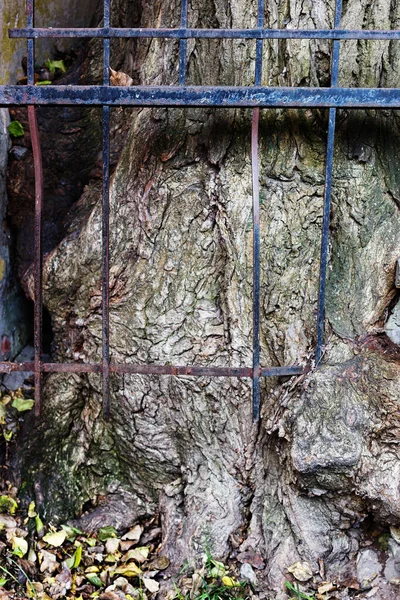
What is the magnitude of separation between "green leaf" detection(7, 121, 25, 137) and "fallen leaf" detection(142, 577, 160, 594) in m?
1.66

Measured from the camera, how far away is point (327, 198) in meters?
1.85

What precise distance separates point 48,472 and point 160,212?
0.97m

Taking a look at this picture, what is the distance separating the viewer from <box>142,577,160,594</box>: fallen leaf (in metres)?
1.93

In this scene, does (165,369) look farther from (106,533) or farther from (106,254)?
(106,533)

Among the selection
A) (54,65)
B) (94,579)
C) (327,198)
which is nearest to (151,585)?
(94,579)

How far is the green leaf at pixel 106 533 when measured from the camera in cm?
203

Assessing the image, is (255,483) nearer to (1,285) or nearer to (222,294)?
(222,294)

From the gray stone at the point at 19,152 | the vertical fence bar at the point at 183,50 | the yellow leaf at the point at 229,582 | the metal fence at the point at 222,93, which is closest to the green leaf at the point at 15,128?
the gray stone at the point at 19,152

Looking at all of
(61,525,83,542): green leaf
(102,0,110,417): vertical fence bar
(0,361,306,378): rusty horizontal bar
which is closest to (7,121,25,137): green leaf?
(102,0,110,417): vertical fence bar

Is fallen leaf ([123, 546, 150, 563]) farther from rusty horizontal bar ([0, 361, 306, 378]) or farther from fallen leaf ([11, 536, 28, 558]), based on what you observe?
rusty horizontal bar ([0, 361, 306, 378])

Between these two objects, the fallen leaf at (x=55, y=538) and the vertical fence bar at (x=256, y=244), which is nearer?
the vertical fence bar at (x=256, y=244)

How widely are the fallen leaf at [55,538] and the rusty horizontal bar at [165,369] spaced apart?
22.1 inches

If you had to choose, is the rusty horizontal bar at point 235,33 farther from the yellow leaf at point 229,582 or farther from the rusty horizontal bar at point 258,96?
the yellow leaf at point 229,582

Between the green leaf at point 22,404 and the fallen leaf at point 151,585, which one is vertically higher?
the green leaf at point 22,404
